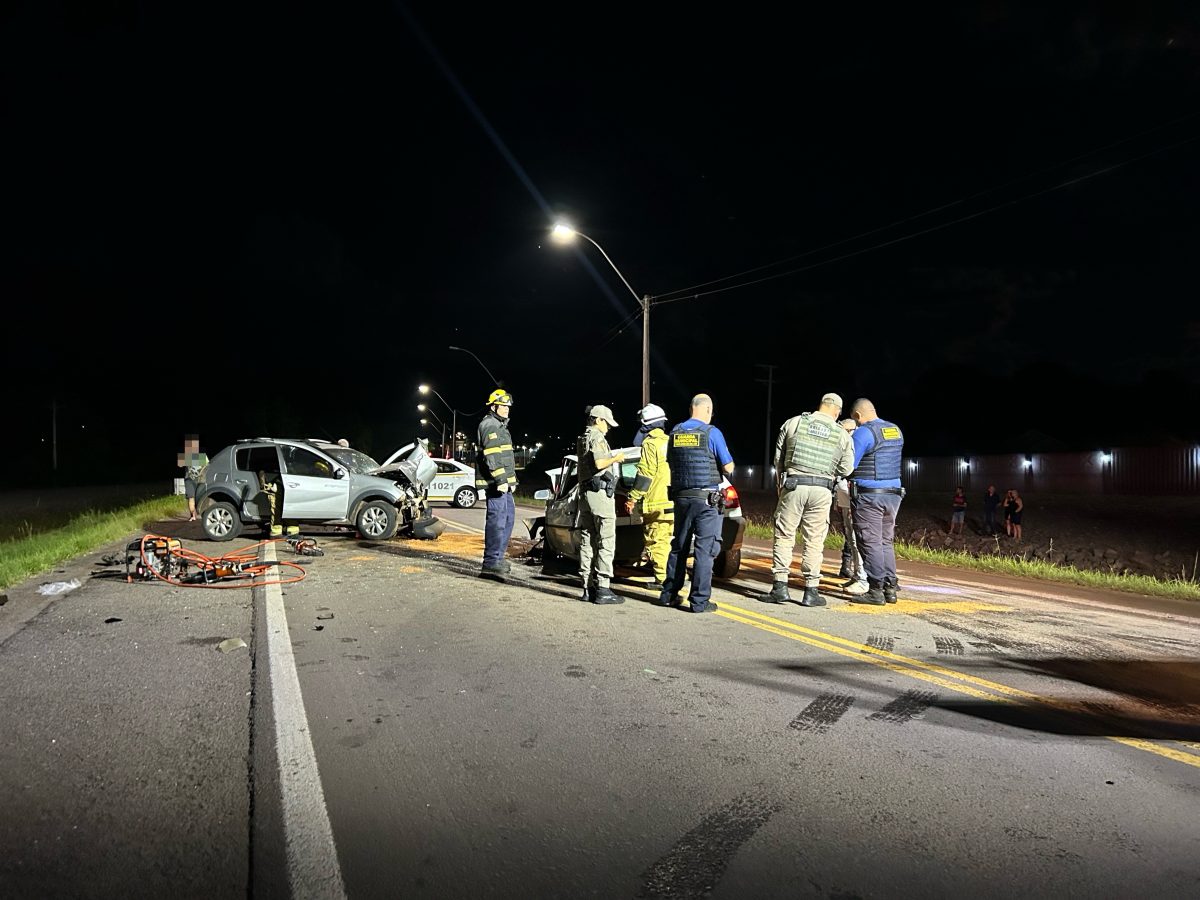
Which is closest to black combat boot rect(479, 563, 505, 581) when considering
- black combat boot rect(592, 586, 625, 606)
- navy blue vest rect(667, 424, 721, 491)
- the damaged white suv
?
black combat boot rect(592, 586, 625, 606)

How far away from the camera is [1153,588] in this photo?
10586mm

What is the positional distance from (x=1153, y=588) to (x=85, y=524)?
17.6 meters

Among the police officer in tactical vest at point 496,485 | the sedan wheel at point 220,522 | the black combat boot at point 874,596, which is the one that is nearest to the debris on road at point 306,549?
the sedan wheel at point 220,522

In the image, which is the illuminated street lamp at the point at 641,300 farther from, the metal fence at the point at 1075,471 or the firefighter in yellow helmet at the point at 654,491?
the metal fence at the point at 1075,471

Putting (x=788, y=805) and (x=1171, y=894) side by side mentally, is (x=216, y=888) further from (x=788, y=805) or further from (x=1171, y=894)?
(x=1171, y=894)

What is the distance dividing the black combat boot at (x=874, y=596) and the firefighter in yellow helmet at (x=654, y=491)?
1989mm

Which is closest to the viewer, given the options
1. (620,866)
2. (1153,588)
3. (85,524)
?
(620,866)

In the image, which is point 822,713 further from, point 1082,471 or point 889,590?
point 1082,471

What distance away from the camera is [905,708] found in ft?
14.7

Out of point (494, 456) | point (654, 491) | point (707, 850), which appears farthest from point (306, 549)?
point (707, 850)

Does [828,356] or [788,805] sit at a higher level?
[828,356]

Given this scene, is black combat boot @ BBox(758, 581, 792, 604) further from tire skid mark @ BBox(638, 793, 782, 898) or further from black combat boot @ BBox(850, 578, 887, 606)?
tire skid mark @ BBox(638, 793, 782, 898)

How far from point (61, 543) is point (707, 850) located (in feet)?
38.1

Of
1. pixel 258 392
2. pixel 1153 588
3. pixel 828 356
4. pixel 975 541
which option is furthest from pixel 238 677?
pixel 828 356
